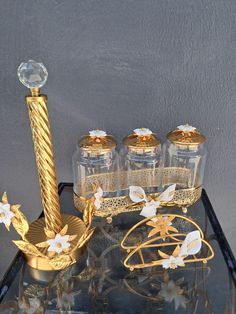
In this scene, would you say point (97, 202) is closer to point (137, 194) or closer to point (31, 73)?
point (137, 194)

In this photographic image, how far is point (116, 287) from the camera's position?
0.59 meters

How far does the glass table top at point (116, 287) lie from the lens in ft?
1.81

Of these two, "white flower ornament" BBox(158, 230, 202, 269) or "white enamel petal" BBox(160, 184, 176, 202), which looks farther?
"white enamel petal" BBox(160, 184, 176, 202)

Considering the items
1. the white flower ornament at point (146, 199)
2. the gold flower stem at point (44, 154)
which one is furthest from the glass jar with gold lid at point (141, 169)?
the gold flower stem at point (44, 154)

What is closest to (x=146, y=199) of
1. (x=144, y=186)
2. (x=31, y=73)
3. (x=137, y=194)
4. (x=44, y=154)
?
(x=137, y=194)

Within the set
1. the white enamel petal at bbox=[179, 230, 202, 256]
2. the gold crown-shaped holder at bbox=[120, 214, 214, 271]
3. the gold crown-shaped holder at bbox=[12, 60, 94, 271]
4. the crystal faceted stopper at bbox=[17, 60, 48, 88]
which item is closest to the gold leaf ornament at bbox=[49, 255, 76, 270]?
the gold crown-shaped holder at bbox=[12, 60, 94, 271]

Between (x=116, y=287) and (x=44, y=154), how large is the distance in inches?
10.6

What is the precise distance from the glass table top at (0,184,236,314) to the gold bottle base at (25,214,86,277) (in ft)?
0.04

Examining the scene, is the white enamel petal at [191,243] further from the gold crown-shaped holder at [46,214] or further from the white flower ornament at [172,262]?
the gold crown-shaped holder at [46,214]

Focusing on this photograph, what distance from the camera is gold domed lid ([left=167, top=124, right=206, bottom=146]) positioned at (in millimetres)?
713

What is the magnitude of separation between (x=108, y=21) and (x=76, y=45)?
91 mm

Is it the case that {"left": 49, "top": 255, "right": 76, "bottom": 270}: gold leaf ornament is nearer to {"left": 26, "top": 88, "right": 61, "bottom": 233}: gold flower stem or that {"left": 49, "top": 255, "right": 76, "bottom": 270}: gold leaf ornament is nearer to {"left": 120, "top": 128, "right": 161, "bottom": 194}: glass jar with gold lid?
{"left": 26, "top": 88, "right": 61, "bottom": 233}: gold flower stem

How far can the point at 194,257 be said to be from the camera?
2.10 ft

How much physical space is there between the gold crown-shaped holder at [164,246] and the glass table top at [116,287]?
2cm
